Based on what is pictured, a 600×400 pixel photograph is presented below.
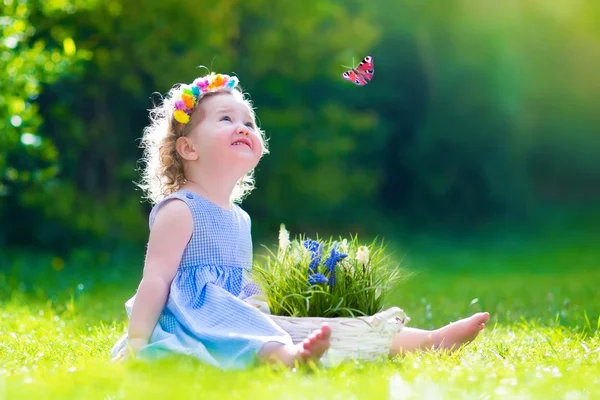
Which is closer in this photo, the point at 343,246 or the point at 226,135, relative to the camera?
the point at 343,246

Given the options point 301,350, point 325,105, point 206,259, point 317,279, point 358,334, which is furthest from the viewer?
point 325,105

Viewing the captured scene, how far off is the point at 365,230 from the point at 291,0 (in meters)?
3.92

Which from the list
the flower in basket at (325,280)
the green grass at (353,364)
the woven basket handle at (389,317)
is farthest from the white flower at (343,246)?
the green grass at (353,364)

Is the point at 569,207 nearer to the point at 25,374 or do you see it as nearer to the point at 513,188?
the point at 513,188

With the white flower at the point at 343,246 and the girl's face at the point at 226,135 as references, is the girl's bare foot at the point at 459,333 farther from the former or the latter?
the girl's face at the point at 226,135

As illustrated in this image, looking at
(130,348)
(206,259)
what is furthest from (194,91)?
(130,348)

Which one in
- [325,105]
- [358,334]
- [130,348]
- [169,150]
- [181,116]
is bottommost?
[130,348]

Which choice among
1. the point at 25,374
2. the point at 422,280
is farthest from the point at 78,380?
the point at 422,280

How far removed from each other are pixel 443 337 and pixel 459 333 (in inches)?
2.3

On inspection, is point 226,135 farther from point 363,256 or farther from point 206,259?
point 363,256

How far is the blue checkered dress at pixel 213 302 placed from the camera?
2734 mm

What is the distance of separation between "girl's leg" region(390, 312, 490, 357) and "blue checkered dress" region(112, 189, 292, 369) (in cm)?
50

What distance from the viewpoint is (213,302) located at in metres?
2.94

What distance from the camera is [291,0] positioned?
1040 cm
